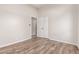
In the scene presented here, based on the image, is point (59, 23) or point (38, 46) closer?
point (38, 46)

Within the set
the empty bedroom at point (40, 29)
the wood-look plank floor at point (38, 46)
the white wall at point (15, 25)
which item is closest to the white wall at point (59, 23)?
the empty bedroom at point (40, 29)

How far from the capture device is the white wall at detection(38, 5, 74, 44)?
207 cm

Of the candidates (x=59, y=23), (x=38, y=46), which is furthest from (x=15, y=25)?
(x=59, y=23)

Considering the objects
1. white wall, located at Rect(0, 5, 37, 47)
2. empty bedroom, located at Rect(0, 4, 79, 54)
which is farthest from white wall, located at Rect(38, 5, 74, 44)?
white wall, located at Rect(0, 5, 37, 47)

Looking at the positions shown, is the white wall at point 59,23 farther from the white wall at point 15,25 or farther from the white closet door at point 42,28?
the white wall at point 15,25

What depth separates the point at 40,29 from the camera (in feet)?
7.59

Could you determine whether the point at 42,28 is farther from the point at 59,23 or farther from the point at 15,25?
the point at 15,25

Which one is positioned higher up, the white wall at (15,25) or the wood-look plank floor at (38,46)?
the white wall at (15,25)

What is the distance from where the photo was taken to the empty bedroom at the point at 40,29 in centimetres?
202

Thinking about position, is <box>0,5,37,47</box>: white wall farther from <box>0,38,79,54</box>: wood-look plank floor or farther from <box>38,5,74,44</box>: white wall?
<box>38,5,74,44</box>: white wall

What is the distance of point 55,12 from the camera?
208cm

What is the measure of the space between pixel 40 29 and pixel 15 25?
26.8 inches
